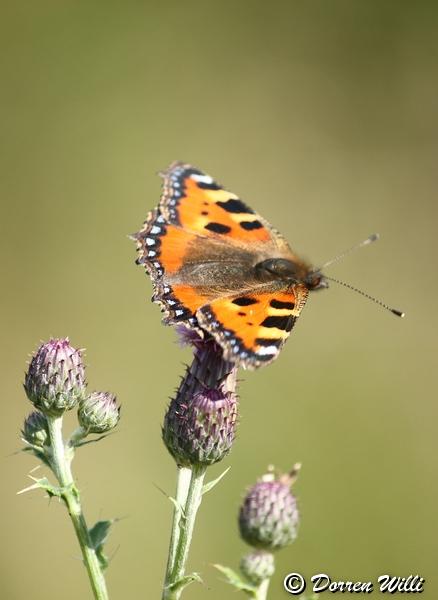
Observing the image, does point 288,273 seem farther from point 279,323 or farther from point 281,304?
point 279,323

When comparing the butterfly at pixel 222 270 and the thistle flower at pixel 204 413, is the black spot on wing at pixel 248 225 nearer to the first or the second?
the butterfly at pixel 222 270

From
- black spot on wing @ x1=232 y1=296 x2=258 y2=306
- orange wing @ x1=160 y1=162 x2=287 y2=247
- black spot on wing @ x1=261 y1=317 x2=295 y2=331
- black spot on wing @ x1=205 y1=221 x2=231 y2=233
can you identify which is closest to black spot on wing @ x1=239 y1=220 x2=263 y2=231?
orange wing @ x1=160 y1=162 x2=287 y2=247

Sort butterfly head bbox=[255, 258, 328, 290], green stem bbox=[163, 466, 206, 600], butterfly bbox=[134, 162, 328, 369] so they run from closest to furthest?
green stem bbox=[163, 466, 206, 600] < butterfly bbox=[134, 162, 328, 369] < butterfly head bbox=[255, 258, 328, 290]

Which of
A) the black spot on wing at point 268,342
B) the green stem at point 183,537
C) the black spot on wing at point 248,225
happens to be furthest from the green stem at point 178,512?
the black spot on wing at point 248,225

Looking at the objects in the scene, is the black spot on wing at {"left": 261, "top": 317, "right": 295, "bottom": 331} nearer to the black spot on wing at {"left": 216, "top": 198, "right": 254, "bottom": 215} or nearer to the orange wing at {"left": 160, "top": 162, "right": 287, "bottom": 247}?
the orange wing at {"left": 160, "top": 162, "right": 287, "bottom": 247}

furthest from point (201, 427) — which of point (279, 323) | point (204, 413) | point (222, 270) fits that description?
point (222, 270)
